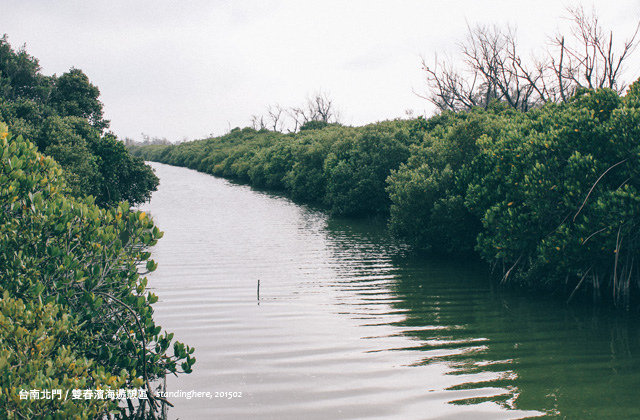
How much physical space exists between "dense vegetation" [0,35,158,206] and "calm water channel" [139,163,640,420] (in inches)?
348

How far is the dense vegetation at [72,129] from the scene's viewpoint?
22734 mm

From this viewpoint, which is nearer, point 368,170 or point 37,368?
point 37,368

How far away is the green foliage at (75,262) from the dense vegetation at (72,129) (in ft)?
47.6

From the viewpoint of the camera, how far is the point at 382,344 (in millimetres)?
9203

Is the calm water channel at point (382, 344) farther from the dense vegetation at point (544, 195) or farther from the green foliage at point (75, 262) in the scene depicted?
the green foliage at point (75, 262)

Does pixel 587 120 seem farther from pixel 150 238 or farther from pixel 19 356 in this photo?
pixel 19 356

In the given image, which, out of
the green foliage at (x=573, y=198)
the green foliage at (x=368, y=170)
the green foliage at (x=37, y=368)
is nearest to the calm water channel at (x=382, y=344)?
the green foliage at (x=573, y=198)

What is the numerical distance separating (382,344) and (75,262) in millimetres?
5525

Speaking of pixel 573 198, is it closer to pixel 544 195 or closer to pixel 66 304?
pixel 544 195

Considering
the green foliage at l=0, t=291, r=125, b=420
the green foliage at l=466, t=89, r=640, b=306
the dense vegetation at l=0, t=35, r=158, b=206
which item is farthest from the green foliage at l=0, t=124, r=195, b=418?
the dense vegetation at l=0, t=35, r=158, b=206

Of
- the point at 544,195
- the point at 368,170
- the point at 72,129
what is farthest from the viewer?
the point at 368,170

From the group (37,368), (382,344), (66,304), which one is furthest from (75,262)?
(382,344)

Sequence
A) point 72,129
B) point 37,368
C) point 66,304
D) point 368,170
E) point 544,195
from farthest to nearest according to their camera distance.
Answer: point 368,170, point 72,129, point 544,195, point 66,304, point 37,368

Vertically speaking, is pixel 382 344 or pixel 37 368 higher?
pixel 37 368
